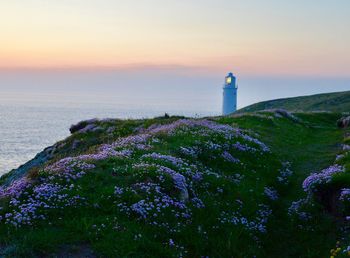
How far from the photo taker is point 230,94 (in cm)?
15375

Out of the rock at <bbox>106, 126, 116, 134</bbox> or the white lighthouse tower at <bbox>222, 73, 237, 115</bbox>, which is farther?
the white lighthouse tower at <bbox>222, 73, 237, 115</bbox>

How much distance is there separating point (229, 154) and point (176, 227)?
10.8 metres

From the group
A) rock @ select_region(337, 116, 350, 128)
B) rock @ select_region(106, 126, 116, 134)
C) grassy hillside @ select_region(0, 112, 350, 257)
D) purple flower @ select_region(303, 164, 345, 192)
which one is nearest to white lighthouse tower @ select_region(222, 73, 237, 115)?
rock @ select_region(337, 116, 350, 128)

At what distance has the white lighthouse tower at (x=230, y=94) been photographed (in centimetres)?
15350

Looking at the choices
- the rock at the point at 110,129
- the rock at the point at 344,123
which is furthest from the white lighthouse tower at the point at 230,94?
the rock at the point at 110,129

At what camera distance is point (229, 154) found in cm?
2344

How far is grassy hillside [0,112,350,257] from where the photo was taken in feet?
38.9

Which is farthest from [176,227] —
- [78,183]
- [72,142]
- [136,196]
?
[72,142]

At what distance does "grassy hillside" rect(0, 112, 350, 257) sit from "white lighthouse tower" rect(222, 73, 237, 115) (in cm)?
13163

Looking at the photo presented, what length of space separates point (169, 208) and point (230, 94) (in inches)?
5604

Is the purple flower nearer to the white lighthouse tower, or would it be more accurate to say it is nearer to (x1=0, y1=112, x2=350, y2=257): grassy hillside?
(x1=0, y1=112, x2=350, y2=257): grassy hillside

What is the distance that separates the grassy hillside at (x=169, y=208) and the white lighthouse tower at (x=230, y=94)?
13163 cm

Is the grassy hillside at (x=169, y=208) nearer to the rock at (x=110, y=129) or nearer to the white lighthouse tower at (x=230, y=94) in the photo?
the rock at (x=110, y=129)

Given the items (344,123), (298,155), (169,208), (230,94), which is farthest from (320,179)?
(230,94)
